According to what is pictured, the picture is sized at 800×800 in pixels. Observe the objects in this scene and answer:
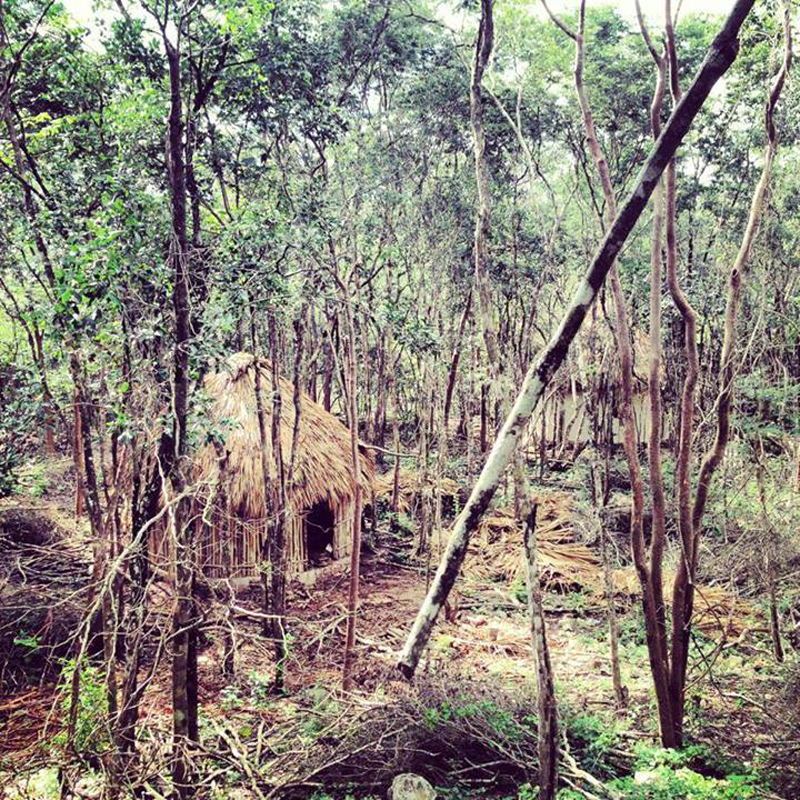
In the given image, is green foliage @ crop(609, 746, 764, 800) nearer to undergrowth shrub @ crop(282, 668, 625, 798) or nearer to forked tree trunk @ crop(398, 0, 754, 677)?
undergrowth shrub @ crop(282, 668, 625, 798)

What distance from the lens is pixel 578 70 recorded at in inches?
206

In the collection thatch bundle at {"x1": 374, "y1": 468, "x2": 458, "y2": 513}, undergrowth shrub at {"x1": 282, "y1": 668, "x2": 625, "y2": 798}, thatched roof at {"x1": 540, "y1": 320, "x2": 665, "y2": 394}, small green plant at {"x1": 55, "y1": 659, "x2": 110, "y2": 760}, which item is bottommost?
thatch bundle at {"x1": 374, "y1": 468, "x2": 458, "y2": 513}

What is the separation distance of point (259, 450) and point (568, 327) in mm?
8920

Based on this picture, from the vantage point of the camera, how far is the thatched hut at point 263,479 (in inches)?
392

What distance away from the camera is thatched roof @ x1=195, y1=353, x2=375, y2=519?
10.1m

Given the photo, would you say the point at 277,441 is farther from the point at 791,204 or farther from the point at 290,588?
the point at 791,204

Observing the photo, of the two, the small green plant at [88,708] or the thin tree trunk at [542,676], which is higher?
the thin tree trunk at [542,676]

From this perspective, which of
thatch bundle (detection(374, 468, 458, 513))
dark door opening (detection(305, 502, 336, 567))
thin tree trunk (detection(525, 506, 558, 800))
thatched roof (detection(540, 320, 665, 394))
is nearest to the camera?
thin tree trunk (detection(525, 506, 558, 800))

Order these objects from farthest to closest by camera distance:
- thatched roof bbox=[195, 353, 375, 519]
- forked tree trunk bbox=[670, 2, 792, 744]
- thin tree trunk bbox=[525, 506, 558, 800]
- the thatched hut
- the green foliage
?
thatched roof bbox=[195, 353, 375, 519], the thatched hut, forked tree trunk bbox=[670, 2, 792, 744], the green foliage, thin tree trunk bbox=[525, 506, 558, 800]

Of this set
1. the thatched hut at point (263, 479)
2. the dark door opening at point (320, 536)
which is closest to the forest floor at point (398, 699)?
the thatched hut at point (263, 479)

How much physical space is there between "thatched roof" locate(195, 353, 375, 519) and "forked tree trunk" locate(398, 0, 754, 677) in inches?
307

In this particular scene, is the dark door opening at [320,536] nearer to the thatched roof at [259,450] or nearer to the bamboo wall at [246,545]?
the bamboo wall at [246,545]

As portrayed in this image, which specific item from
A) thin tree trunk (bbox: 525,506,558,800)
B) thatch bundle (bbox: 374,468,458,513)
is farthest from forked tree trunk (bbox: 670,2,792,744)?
thatch bundle (bbox: 374,468,458,513)

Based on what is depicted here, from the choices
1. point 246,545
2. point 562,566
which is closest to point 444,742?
point 246,545
